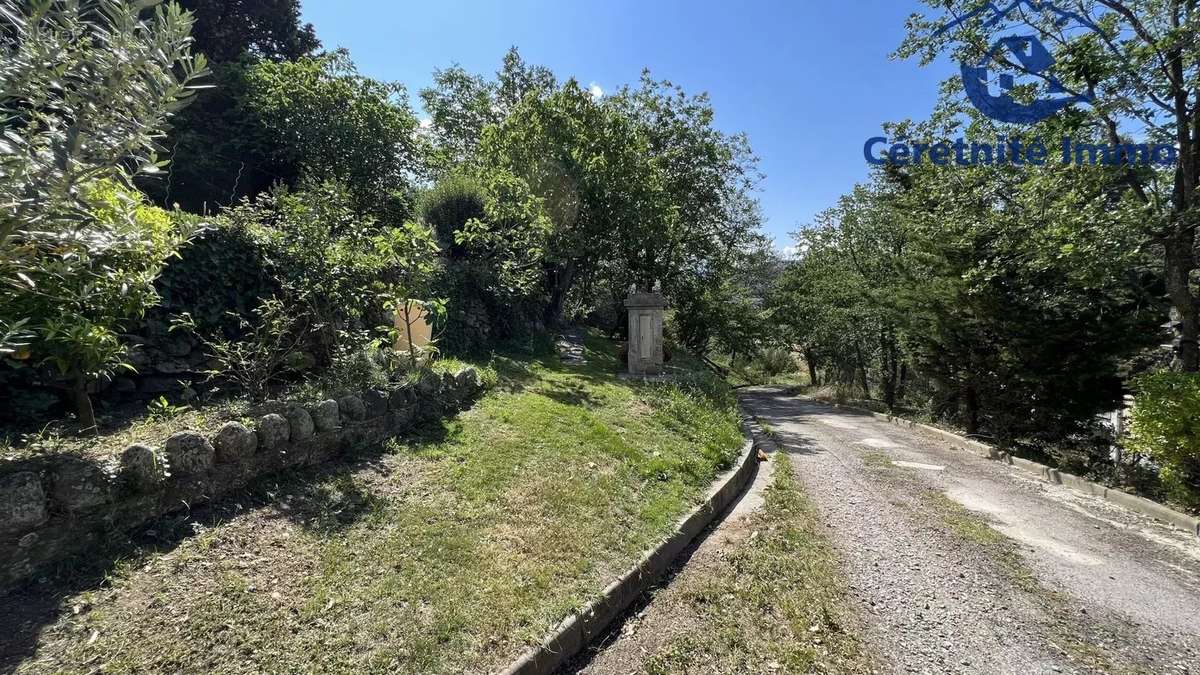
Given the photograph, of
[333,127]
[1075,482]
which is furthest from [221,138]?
[1075,482]

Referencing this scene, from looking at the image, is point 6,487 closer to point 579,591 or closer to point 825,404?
point 579,591

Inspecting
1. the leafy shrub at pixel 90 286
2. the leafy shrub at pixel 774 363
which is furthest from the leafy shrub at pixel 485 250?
the leafy shrub at pixel 774 363

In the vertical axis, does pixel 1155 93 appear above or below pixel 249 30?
below

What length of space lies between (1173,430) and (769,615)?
510 centimetres

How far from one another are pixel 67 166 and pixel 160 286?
9.28ft

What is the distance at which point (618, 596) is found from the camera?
292 cm

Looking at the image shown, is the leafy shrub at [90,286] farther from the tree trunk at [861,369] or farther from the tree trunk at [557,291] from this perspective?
the tree trunk at [861,369]

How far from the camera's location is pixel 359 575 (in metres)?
2.56

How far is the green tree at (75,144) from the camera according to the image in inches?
69.1

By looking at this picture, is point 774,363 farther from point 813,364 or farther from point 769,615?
point 769,615

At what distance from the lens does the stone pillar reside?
967 centimetres

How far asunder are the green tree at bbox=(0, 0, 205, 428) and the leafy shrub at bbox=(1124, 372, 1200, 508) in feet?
27.0

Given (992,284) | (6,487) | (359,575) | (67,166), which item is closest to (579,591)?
(359,575)

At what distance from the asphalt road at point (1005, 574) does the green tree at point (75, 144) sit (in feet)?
14.5
